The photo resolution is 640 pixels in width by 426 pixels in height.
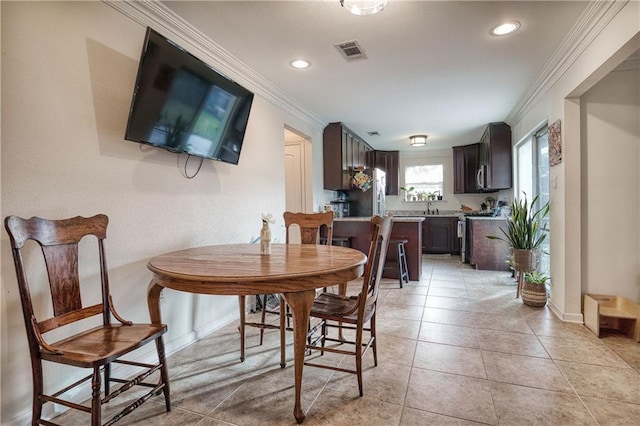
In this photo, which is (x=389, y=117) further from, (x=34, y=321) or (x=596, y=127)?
(x=34, y=321)

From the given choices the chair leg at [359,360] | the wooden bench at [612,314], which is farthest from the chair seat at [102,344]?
the wooden bench at [612,314]

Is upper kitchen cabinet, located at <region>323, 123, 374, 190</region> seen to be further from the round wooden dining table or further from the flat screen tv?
the round wooden dining table

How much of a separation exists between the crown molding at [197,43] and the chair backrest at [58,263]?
1373 millimetres

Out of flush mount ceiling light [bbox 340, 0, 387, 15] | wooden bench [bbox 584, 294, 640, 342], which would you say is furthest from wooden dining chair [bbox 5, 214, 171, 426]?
wooden bench [bbox 584, 294, 640, 342]

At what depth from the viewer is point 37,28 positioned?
1577mm

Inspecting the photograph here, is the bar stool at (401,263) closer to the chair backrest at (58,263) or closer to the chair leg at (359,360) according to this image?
the chair leg at (359,360)

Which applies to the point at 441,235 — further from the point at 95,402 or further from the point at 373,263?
the point at 95,402

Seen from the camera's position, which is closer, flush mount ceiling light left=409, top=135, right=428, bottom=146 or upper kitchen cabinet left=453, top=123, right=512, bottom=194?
upper kitchen cabinet left=453, top=123, right=512, bottom=194

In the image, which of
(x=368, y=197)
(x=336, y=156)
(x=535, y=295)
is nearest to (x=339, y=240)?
(x=336, y=156)

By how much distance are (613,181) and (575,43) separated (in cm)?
122

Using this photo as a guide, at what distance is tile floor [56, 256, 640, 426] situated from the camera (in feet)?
5.35

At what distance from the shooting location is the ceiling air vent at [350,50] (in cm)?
257

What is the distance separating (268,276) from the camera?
1.44 m

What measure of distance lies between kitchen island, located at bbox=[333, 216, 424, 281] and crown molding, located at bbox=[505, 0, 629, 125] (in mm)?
2060
